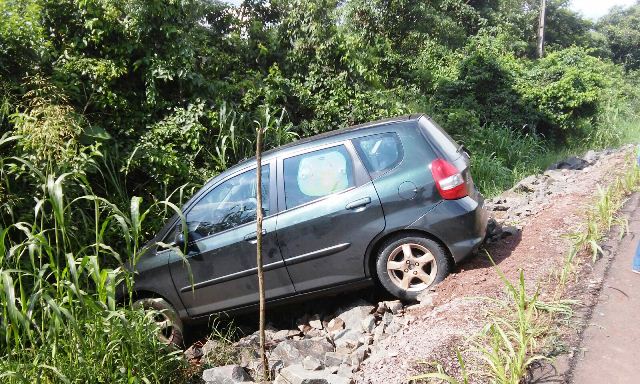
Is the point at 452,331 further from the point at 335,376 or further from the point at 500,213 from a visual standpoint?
the point at 500,213

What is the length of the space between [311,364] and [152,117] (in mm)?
5413

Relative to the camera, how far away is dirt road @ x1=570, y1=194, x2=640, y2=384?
2.68 m

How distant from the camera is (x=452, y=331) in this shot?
3.20 metres

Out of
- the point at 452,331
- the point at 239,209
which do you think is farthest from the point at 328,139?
the point at 452,331

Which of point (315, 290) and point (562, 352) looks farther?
point (315, 290)

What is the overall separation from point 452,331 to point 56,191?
2.58 m

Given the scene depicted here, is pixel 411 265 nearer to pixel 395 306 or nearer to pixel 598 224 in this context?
pixel 395 306

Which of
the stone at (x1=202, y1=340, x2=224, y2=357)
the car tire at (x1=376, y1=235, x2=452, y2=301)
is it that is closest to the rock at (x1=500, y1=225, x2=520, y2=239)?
the car tire at (x1=376, y1=235, x2=452, y2=301)

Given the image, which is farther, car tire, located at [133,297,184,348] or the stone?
car tire, located at [133,297,184,348]

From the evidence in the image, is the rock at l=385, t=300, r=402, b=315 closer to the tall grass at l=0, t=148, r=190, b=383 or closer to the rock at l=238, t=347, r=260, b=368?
the rock at l=238, t=347, r=260, b=368

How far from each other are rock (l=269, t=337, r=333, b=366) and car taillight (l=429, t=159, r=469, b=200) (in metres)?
1.59

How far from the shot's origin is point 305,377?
3.15 metres

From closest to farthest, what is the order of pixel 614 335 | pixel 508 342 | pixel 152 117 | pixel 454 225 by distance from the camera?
pixel 508 342 → pixel 614 335 → pixel 454 225 → pixel 152 117

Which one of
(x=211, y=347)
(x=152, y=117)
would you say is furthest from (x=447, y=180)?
(x=152, y=117)
